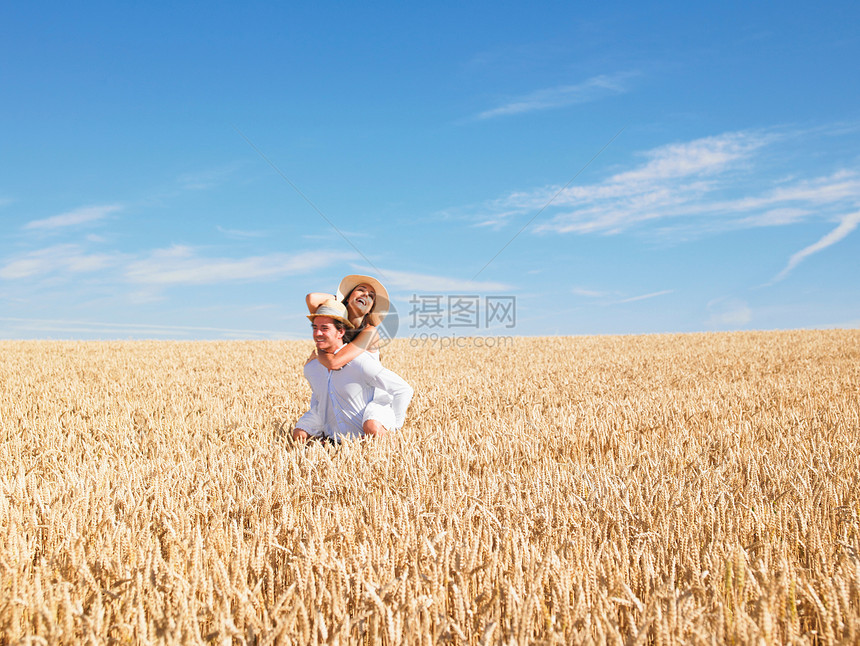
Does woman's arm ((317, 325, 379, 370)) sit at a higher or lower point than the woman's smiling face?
lower

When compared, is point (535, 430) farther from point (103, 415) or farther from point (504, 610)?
point (103, 415)

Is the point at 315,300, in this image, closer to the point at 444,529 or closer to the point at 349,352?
the point at 349,352

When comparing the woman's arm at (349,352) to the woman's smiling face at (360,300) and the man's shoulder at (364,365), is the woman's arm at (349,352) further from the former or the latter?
the woman's smiling face at (360,300)

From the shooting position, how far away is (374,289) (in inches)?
191

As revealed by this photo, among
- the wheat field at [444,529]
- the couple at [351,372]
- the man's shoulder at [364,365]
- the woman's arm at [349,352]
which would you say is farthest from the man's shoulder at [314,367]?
the wheat field at [444,529]

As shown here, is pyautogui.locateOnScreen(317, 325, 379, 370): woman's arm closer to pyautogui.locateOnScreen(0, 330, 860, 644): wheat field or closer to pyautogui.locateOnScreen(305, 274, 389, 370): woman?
pyautogui.locateOnScreen(305, 274, 389, 370): woman

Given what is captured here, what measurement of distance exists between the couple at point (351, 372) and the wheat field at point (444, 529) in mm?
453

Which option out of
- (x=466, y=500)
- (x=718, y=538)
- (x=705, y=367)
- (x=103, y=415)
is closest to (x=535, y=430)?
(x=466, y=500)

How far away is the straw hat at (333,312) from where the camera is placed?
4.38 m

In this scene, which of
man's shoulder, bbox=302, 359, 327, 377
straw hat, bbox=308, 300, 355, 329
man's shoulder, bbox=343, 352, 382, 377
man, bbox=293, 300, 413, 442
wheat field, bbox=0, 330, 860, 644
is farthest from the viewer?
man's shoulder, bbox=302, 359, 327, 377

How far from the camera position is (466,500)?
309 cm

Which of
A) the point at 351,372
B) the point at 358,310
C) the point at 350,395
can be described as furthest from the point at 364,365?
the point at 358,310

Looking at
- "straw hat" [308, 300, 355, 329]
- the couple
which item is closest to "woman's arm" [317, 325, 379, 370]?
the couple

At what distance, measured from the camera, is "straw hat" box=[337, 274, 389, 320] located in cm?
480
